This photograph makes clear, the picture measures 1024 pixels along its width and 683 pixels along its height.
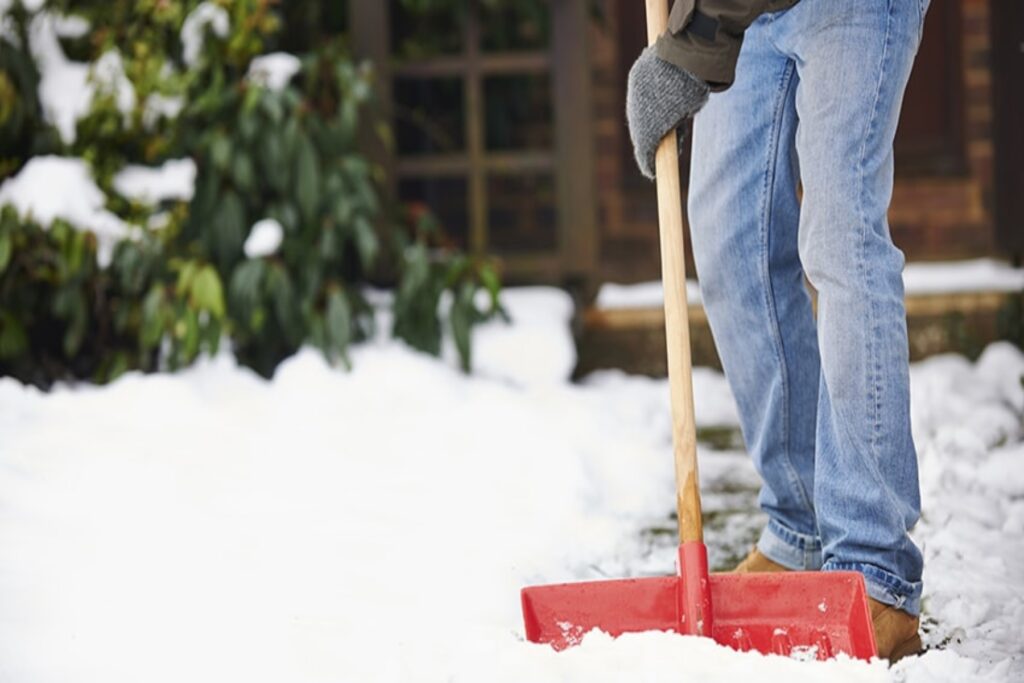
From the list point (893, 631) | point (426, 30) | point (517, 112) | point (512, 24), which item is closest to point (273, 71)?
point (426, 30)

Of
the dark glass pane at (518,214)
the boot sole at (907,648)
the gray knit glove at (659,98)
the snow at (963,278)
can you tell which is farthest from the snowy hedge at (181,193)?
the boot sole at (907,648)

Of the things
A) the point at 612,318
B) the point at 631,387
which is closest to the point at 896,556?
the point at 631,387

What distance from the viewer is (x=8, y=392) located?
10.1 ft

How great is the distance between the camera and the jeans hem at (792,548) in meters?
1.99

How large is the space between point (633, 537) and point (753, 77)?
93cm

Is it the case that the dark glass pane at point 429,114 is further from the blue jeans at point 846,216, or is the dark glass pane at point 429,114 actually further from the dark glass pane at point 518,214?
the blue jeans at point 846,216

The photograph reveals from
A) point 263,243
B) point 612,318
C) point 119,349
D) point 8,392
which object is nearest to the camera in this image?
point 8,392

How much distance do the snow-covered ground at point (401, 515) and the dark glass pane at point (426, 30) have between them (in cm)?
86

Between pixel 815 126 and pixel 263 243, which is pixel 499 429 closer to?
pixel 263 243

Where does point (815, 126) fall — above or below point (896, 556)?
above

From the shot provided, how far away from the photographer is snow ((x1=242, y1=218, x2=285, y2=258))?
343 cm

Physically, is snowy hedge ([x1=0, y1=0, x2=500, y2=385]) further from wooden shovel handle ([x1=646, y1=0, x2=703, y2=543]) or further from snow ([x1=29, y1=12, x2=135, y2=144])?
wooden shovel handle ([x1=646, y1=0, x2=703, y2=543])

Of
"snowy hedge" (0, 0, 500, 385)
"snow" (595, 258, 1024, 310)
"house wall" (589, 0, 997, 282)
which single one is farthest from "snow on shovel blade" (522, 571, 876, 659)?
"house wall" (589, 0, 997, 282)

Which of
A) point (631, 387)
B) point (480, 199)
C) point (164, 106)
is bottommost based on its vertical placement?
point (631, 387)
